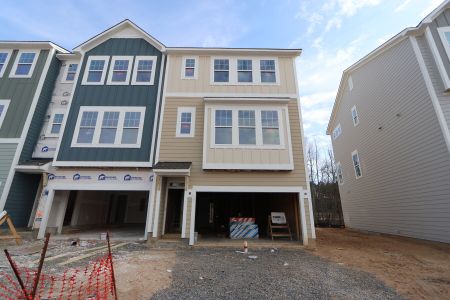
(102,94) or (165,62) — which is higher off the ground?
(165,62)

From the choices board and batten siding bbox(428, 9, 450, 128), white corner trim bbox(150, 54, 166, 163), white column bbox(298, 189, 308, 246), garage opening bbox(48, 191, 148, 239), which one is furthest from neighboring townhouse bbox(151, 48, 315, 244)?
board and batten siding bbox(428, 9, 450, 128)

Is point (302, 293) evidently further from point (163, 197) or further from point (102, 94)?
point (102, 94)

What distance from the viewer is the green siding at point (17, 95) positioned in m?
11.4

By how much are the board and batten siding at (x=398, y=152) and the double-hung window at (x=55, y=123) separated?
17923 mm

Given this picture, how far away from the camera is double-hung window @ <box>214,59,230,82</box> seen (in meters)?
11.6

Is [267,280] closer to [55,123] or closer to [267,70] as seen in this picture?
[267,70]

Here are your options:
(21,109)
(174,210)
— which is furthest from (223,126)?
(21,109)

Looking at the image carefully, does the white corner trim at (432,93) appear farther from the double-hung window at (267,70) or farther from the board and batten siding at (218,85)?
the double-hung window at (267,70)

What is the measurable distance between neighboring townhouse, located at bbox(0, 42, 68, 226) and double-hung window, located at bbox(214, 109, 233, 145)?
9.64 m

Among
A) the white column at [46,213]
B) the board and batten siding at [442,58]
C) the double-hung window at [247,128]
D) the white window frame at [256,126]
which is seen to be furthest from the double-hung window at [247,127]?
the white column at [46,213]

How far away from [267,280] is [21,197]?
1238cm

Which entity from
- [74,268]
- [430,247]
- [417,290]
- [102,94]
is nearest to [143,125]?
[102,94]

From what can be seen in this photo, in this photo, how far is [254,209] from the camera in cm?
1473

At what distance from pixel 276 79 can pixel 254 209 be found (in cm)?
824
